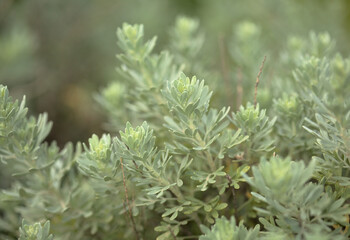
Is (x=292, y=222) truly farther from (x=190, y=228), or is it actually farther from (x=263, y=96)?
(x=263, y=96)

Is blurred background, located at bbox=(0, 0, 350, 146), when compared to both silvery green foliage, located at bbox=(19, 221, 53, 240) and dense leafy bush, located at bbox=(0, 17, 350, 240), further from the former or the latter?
silvery green foliage, located at bbox=(19, 221, 53, 240)

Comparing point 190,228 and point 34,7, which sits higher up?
point 34,7

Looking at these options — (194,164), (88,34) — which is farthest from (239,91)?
(88,34)

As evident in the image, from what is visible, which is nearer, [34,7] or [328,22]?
[328,22]

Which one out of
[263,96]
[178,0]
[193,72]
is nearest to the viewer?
[263,96]

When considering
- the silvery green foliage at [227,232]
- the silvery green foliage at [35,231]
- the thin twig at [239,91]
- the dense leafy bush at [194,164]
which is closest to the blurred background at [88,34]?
the thin twig at [239,91]

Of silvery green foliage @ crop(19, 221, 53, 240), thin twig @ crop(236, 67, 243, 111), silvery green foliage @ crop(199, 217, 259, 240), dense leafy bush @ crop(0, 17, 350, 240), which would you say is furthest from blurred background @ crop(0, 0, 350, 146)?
silvery green foliage @ crop(199, 217, 259, 240)

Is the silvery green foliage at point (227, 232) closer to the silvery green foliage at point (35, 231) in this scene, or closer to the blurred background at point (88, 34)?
the silvery green foliage at point (35, 231)

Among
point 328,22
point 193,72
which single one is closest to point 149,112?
point 193,72
